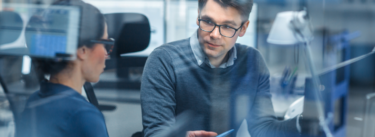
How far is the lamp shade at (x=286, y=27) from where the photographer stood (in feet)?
3.98

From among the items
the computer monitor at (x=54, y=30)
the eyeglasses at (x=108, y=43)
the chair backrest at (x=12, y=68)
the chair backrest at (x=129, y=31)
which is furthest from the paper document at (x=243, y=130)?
the chair backrest at (x=12, y=68)

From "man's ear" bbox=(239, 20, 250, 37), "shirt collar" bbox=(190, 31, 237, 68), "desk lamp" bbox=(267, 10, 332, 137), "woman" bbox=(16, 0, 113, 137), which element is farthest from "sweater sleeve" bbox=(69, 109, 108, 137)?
"desk lamp" bbox=(267, 10, 332, 137)

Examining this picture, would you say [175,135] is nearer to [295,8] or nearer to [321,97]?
[321,97]

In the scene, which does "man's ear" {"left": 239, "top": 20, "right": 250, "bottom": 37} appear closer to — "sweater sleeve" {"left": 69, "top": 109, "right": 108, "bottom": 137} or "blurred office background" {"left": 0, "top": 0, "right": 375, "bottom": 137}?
"blurred office background" {"left": 0, "top": 0, "right": 375, "bottom": 137}

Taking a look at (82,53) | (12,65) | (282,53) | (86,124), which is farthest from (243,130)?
(12,65)

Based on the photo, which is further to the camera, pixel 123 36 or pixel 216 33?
pixel 123 36

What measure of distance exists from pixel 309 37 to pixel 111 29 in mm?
901

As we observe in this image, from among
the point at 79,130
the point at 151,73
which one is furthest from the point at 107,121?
the point at 151,73

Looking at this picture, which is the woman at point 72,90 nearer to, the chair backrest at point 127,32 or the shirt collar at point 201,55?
the chair backrest at point 127,32

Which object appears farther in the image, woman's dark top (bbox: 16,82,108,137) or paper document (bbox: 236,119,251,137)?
paper document (bbox: 236,119,251,137)

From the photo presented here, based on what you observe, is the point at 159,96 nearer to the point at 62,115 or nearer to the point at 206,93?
the point at 206,93

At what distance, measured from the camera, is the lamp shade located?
1.21m

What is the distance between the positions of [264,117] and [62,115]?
0.93 m

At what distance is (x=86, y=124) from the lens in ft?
3.96
